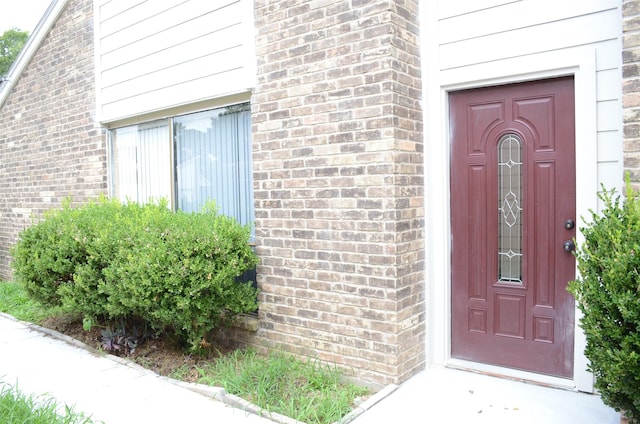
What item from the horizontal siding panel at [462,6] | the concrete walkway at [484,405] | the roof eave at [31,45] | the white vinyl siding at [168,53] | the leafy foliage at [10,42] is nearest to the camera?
the concrete walkway at [484,405]

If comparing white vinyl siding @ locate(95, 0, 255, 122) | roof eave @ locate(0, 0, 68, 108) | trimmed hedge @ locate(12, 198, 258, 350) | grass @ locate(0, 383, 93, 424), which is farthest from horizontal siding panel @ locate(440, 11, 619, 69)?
roof eave @ locate(0, 0, 68, 108)

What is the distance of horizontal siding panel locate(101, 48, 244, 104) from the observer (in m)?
5.25

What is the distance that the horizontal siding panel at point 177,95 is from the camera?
5.24m

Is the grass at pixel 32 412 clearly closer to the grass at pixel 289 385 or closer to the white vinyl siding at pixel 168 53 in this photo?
the grass at pixel 289 385

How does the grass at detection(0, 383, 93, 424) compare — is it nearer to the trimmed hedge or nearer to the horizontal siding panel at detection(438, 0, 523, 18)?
the trimmed hedge

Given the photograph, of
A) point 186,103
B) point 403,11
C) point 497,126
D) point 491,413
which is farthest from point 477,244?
point 186,103

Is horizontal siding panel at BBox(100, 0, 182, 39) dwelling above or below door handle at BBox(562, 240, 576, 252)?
above

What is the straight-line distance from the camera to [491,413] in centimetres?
362

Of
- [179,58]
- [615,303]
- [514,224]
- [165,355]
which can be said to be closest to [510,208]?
[514,224]

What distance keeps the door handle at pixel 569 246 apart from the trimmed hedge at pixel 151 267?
8.40 ft

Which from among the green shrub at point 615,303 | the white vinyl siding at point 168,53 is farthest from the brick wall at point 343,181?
the green shrub at point 615,303

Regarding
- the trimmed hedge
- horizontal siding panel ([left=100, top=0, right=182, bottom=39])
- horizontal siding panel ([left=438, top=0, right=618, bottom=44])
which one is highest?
horizontal siding panel ([left=100, top=0, right=182, bottom=39])

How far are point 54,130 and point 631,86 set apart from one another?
24.3 feet

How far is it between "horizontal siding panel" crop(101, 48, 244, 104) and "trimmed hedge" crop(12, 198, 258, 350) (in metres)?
1.41
